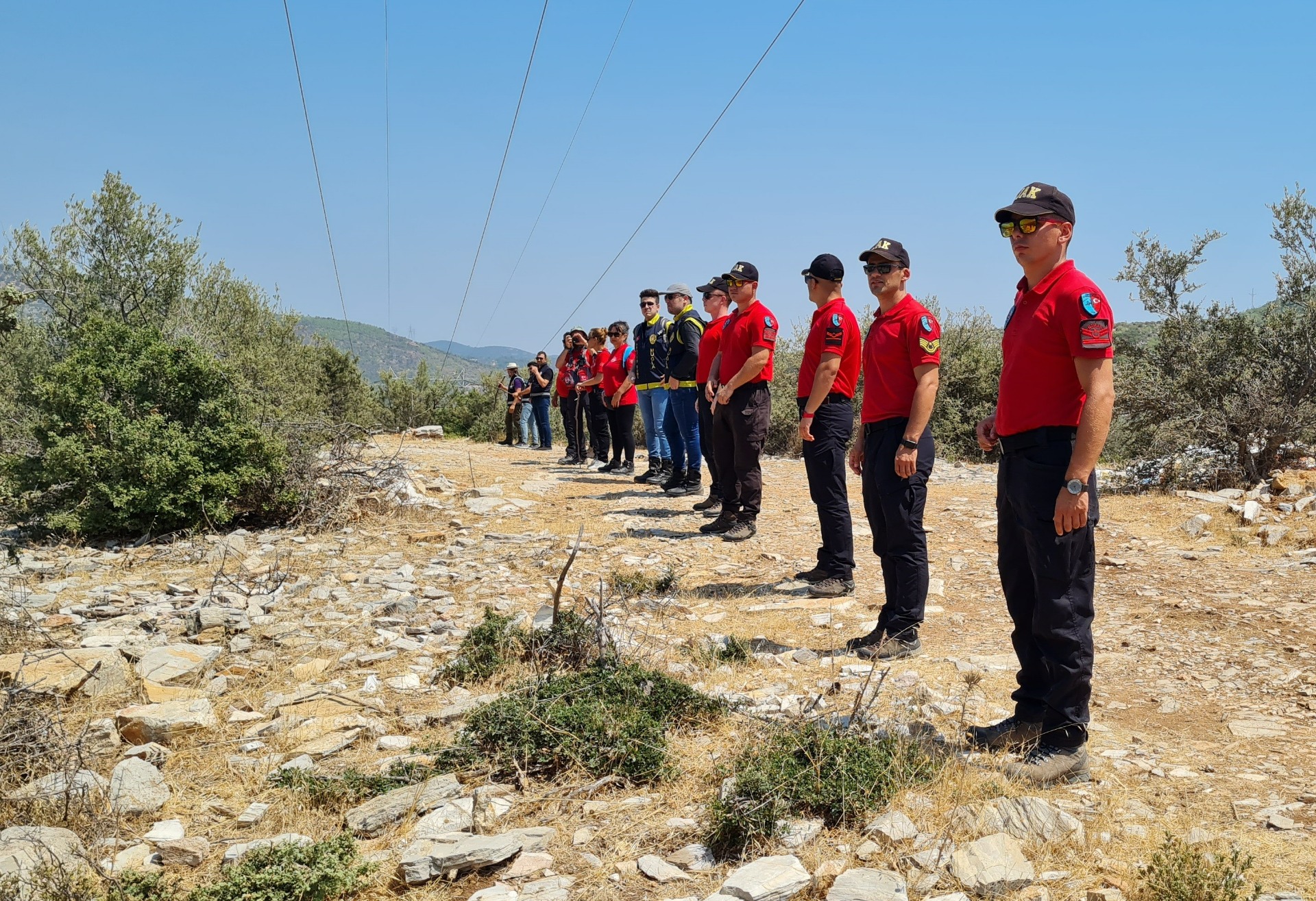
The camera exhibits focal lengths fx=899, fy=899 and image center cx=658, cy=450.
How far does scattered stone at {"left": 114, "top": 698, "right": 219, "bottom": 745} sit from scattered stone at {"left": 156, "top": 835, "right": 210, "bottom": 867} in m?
0.99

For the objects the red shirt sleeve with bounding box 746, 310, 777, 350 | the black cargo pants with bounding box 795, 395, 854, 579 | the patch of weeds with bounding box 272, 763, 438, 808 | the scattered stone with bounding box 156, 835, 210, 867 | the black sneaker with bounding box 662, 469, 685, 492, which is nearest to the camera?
the scattered stone with bounding box 156, 835, 210, 867

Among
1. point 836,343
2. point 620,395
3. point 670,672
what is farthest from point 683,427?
point 670,672

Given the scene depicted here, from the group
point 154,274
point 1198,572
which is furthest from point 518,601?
point 154,274

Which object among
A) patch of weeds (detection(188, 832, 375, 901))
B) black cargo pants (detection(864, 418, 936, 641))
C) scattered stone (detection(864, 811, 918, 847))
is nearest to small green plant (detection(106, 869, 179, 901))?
patch of weeds (detection(188, 832, 375, 901))

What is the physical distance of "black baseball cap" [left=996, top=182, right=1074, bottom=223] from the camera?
10.7ft

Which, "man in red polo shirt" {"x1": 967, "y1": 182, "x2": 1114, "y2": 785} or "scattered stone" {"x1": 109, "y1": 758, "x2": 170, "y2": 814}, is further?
"scattered stone" {"x1": 109, "y1": 758, "x2": 170, "y2": 814}

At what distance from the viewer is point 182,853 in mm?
2957

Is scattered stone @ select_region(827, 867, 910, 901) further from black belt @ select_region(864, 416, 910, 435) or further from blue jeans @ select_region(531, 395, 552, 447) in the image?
blue jeans @ select_region(531, 395, 552, 447)

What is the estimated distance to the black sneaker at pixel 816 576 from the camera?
20.0 feet

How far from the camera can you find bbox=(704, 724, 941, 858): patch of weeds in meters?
2.89

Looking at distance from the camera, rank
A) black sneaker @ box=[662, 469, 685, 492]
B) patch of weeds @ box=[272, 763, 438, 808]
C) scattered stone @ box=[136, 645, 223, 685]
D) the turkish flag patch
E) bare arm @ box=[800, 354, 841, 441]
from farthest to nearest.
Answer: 1. black sneaker @ box=[662, 469, 685, 492]
2. bare arm @ box=[800, 354, 841, 441]
3. scattered stone @ box=[136, 645, 223, 685]
4. patch of weeds @ box=[272, 763, 438, 808]
5. the turkish flag patch

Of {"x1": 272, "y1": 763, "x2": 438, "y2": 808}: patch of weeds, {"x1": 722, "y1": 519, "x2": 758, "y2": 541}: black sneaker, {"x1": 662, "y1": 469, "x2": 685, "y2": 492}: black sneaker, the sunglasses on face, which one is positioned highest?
the sunglasses on face

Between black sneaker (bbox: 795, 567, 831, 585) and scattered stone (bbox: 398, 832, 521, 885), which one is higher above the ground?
black sneaker (bbox: 795, 567, 831, 585)

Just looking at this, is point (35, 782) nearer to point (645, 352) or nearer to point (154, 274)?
point (645, 352)
